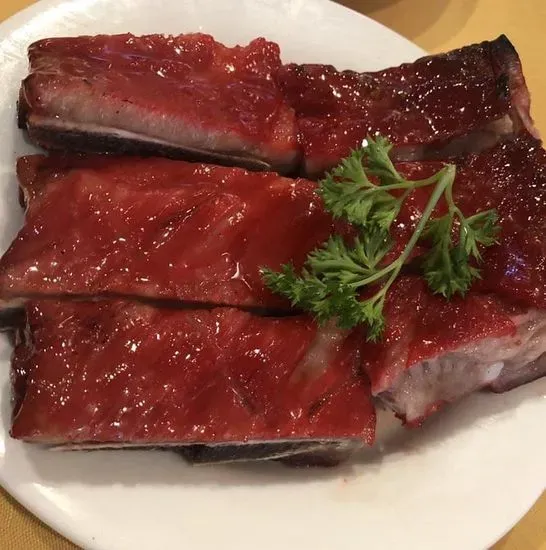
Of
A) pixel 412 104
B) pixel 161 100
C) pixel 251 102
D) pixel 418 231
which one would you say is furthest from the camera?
pixel 412 104

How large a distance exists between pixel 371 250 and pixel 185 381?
1.97 ft

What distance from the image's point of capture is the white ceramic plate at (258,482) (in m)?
1.77

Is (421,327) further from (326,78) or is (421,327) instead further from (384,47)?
(384,47)

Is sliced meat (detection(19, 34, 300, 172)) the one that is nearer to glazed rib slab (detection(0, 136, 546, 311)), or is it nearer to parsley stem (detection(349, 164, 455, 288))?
glazed rib slab (detection(0, 136, 546, 311))

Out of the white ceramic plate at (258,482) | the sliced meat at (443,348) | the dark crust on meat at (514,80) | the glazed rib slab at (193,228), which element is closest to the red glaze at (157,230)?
the glazed rib slab at (193,228)

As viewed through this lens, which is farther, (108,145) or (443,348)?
(108,145)

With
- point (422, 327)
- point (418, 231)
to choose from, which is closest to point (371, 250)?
point (418, 231)

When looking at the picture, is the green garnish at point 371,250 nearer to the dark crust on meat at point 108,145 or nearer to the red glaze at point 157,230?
the red glaze at point 157,230

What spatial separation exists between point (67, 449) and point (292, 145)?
3.54ft

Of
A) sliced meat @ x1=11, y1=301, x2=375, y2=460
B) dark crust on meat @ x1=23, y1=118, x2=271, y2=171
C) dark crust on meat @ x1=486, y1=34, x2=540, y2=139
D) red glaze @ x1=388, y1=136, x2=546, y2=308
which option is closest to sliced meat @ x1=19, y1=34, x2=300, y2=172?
dark crust on meat @ x1=23, y1=118, x2=271, y2=171

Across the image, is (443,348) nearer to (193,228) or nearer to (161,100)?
(193,228)

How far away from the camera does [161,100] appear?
205cm

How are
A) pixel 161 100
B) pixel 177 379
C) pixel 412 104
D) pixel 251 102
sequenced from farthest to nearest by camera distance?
pixel 412 104 < pixel 251 102 < pixel 161 100 < pixel 177 379

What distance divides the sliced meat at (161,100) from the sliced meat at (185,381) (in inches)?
21.2
